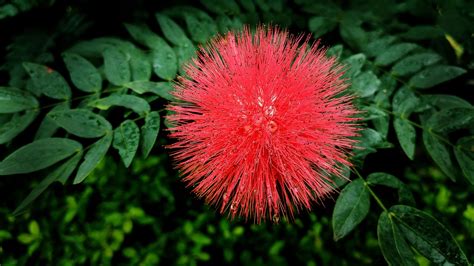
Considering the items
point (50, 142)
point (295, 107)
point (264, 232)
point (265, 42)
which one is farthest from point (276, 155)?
point (264, 232)

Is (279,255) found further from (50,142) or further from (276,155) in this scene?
(50,142)

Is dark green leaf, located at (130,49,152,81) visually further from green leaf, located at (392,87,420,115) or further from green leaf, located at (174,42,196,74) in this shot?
green leaf, located at (392,87,420,115)

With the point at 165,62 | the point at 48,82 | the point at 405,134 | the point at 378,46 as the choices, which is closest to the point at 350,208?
the point at 405,134

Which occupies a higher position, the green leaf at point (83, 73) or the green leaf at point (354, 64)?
the green leaf at point (83, 73)

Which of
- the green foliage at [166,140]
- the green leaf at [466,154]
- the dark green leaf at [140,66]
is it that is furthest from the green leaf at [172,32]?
the green leaf at [466,154]

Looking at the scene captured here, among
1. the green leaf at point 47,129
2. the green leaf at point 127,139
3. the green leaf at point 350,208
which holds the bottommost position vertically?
the green leaf at point 350,208

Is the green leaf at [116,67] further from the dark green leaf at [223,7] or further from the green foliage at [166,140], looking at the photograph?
the dark green leaf at [223,7]
